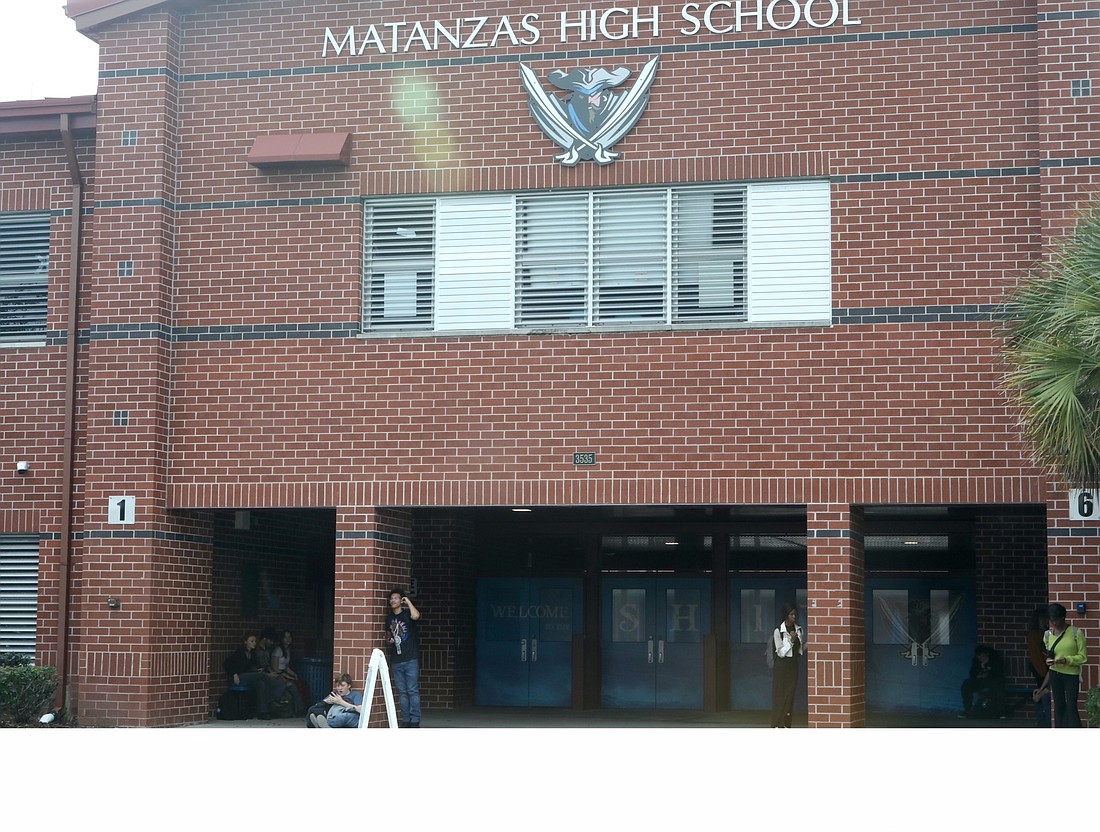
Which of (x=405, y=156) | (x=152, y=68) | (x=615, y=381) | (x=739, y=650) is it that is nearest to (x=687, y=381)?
(x=615, y=381)

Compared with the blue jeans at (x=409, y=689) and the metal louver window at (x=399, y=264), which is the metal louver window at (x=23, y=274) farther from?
the blue jeans at (x=409, y=689)

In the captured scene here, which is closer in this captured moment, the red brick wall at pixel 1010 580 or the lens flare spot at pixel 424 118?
the lens flare spot at pixel 424 118

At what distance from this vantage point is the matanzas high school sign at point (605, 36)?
17438 mm

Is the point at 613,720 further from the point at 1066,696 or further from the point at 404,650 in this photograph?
the point at 1066,696

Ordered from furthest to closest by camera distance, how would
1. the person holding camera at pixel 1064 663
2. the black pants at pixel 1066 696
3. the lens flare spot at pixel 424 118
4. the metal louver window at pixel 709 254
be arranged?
the lens flare spot at pixel 424 118
the metal louver window at pixel 709 254
the black pants at pixel 1066 696
the person holding camera at pixel 1064 663

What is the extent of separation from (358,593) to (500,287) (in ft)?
13.0

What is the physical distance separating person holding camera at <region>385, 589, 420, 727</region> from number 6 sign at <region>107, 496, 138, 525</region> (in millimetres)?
3234

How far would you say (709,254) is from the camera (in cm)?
1736

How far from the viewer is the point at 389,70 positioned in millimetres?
18312

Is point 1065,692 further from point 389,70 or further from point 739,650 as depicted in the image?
point 389,70

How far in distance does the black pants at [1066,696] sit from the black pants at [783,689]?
3.71 metres

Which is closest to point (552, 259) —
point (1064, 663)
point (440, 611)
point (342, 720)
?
point (342, 720)

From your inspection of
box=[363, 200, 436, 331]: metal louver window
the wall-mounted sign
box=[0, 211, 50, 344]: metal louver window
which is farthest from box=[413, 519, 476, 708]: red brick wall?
the wall-mounted sign

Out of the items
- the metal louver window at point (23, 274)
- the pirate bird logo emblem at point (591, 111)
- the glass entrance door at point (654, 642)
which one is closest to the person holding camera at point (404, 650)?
the glass entrance door at point (654, 642)
